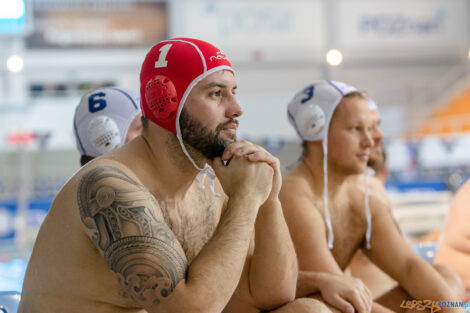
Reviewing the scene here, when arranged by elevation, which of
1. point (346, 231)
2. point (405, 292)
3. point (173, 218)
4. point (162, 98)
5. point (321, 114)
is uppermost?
point (162, 98)

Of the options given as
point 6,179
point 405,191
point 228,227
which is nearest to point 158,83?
point 228,227

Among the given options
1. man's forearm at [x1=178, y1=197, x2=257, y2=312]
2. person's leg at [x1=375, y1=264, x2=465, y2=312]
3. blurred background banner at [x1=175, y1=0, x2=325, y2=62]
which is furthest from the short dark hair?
blurred background banner at [x1=175, y1=0, x2=325, y2=62]

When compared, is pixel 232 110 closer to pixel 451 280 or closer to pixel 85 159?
pixel 85 159

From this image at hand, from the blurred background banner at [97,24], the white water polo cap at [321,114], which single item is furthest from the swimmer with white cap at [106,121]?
the blurred background banner at [97,24]

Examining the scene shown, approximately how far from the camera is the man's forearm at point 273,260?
2275 millimetres

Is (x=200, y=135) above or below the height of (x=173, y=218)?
above

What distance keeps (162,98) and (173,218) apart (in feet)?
1.45

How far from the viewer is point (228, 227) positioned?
1890mm

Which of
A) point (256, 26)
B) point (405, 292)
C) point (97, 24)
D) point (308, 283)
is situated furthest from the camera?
point (256, 26)

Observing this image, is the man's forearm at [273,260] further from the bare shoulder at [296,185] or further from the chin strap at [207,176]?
the bare shoulder at [296,185]

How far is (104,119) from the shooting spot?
3.12 meters

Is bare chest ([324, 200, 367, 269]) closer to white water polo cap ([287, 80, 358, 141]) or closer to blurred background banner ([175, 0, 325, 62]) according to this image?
white water polo cap ([287, 80, 358, 141])

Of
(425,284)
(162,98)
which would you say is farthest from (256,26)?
(162,98)

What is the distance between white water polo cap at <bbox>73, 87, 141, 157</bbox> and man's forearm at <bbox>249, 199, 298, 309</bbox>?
3.81ft
